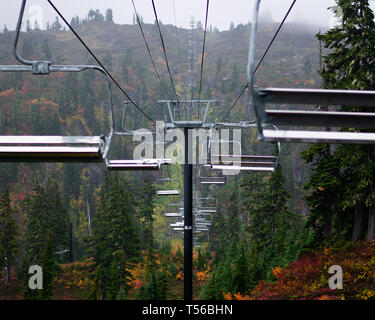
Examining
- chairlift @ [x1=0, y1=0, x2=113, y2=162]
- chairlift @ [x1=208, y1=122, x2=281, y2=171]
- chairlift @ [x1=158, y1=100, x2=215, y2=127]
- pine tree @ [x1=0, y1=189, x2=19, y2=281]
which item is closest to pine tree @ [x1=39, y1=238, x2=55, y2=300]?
pine tree @ [x1=0, y1=189, x2=19, y2=281]

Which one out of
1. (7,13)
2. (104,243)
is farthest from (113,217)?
(7,13)

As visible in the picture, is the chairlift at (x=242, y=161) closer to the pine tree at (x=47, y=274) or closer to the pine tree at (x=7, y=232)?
the pine tree at (x=47, y=274)

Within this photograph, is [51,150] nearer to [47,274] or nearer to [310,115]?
[310,115]

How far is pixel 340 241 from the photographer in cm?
1811

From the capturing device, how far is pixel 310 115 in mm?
2820

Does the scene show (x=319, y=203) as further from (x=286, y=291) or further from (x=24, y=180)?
(x=24, y=180)

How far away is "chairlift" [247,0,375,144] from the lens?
8.75ft

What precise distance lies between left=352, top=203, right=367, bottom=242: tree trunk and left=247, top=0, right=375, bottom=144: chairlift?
15992mm

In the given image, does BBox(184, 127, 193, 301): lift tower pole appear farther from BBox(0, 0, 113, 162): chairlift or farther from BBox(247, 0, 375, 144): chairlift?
BBox(247, 0, 375, 144): chairlift

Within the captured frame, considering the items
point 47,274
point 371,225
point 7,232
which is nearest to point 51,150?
point 371,225

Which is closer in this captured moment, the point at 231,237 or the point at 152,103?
the point at 231,237

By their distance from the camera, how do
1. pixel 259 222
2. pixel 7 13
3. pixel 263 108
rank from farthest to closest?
1. pixel 7 13
2. pixel 259 222
3. pixel 263 108

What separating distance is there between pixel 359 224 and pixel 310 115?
16483 mm
